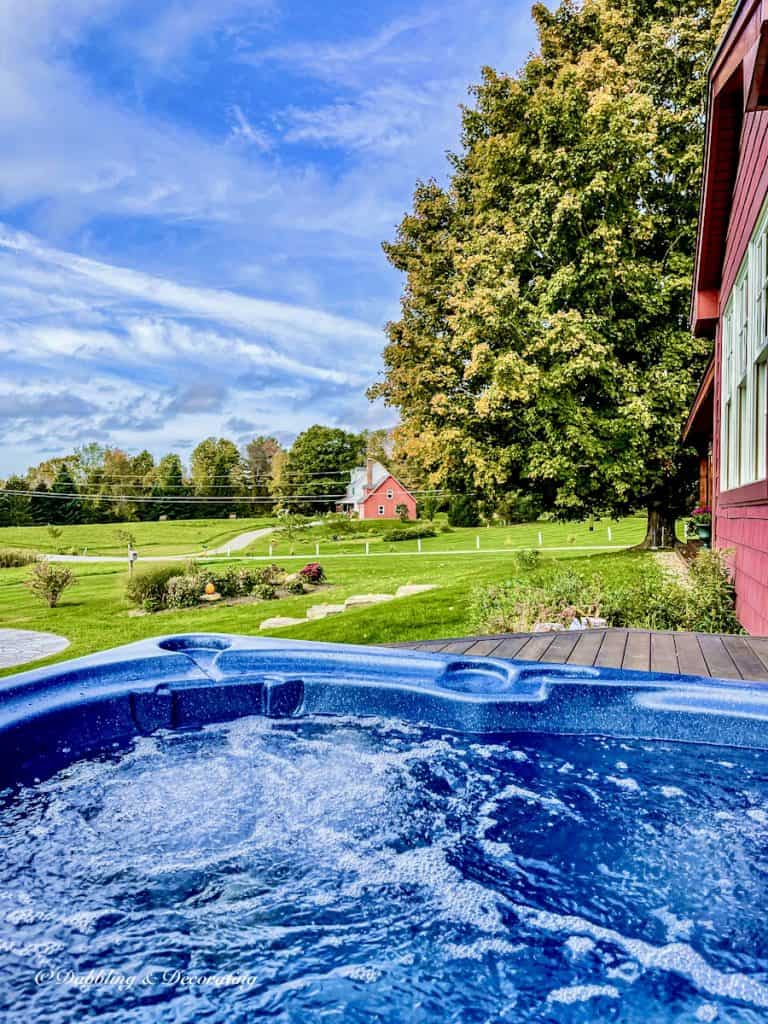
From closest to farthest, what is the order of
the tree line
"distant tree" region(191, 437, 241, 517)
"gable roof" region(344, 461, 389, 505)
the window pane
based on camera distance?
the window pane → the tree line → "distant tree" region(191, 437, 241, 517) → "gable roof" region(344, 461, 389, 505)

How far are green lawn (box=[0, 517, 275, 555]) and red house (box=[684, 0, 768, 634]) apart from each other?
47.1ft

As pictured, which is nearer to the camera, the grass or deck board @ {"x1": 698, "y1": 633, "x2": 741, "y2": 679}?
deck board @ {"x1": 698, "y1": 633, "x2": 741, "y2": 679}

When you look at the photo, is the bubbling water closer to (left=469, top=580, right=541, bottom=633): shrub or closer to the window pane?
the window pane

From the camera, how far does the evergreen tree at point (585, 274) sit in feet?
31.5

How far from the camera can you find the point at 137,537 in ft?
58.4

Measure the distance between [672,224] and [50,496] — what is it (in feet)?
47.0

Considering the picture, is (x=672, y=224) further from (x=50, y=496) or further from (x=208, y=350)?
(x=50, y=496)

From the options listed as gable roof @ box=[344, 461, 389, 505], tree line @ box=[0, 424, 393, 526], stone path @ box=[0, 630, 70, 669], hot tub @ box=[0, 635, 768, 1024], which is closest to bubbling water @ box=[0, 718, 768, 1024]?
hot tub @ box=[0, 635, 768, 1024]

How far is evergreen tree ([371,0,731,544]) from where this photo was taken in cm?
959

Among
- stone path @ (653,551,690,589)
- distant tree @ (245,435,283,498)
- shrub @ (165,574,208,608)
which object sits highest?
distant tree @ (245,435,283,498)

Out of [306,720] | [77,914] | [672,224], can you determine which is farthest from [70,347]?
[77,914]

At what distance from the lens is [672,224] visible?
34.7ft

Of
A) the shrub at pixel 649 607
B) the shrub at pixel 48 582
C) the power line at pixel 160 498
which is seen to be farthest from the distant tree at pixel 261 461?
the shrub at pixel 649 607

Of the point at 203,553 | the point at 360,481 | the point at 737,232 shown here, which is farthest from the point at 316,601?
the point at 360,481
